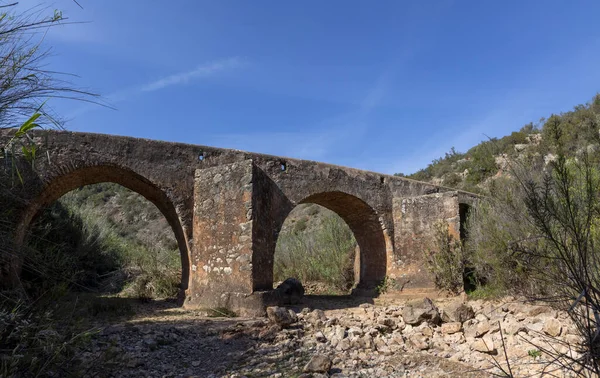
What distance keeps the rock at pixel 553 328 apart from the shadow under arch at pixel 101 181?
18.1 feet

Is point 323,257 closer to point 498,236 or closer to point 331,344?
point 498,236

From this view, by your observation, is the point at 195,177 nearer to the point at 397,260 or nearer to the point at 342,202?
the point at 342,202

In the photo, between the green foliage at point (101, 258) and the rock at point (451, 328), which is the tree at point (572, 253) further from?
the green foliage at point (101, 258)

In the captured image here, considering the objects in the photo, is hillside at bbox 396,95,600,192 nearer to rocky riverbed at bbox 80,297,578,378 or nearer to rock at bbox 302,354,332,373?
rocky riverbed at bbox 80,297,578,378

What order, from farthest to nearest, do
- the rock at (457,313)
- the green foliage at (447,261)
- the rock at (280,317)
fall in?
the green foliage at (447,261) < the rock at (457,313) < the rock at (280,317)

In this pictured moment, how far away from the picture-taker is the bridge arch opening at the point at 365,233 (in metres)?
→ 9.59

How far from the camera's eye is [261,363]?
15.3 ft

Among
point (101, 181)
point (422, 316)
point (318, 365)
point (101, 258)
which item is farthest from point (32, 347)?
point (101, 258)

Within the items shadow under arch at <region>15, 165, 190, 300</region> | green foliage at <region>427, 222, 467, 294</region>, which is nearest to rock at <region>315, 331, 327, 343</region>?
shadow under arch at <region>15, 165, 190, 300</region>

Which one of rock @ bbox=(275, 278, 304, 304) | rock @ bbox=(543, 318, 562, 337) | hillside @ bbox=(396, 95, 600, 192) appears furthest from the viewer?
hillside @ bbox=(396, 95, 600, 192)

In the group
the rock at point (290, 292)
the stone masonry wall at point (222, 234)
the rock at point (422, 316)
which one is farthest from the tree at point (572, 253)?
the rock at point (290, 292)

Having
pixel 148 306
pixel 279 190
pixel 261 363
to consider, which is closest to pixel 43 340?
pixel 261 363

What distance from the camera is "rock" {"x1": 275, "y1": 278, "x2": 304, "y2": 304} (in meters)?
7.59

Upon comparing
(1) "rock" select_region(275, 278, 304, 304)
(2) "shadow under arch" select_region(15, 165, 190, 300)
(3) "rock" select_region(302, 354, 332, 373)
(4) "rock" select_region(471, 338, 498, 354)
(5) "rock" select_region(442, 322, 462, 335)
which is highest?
(2) "shadow under arch" select_region(15, 165, 190, 300)
